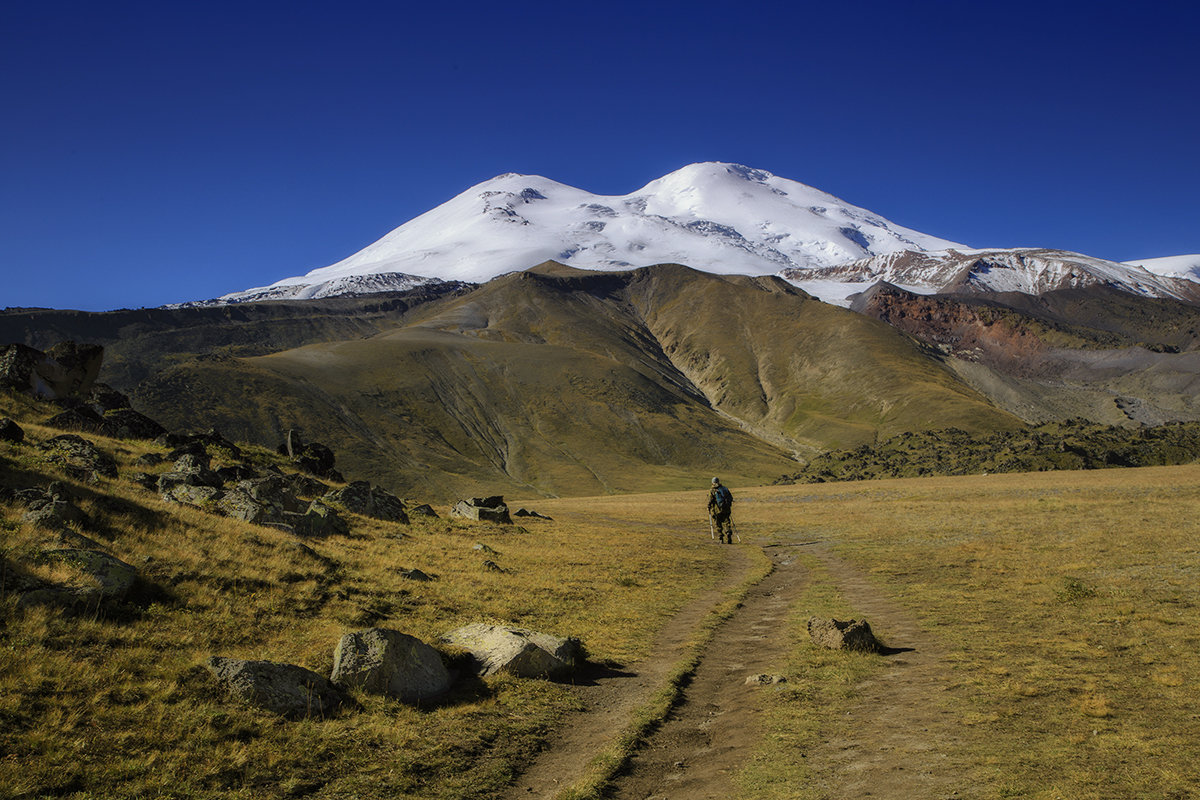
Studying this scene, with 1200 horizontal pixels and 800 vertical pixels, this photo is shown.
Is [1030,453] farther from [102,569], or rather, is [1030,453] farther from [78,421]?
[102,569]

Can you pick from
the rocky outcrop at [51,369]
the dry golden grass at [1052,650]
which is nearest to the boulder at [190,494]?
the rocky outcrop at [51,369]

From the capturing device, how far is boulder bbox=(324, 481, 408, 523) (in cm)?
2980

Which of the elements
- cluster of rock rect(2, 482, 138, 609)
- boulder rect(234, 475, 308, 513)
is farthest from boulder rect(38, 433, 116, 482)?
cluster of rock rect(2, 482, 138, 609)

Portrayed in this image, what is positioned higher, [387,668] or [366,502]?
[366,502]

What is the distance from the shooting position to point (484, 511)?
38062mm

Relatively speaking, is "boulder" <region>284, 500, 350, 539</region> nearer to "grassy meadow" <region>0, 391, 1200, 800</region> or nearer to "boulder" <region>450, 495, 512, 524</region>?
"grassy meadow" <region>0, 391, 1200, 800</region>

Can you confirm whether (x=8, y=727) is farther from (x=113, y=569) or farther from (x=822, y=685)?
(x=822, y=685)

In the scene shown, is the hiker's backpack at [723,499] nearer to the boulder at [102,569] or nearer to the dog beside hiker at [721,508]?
the dog beside hiker at [721,508]

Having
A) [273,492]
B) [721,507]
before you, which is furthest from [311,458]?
[721,507]

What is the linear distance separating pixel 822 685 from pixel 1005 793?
461 centimetres

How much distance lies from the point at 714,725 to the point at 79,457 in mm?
22365

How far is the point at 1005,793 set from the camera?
7734 millimetres

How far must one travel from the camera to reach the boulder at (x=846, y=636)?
1407 cm

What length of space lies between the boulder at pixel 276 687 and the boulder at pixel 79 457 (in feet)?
42.3
